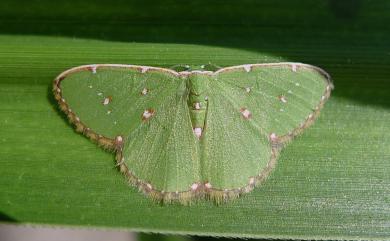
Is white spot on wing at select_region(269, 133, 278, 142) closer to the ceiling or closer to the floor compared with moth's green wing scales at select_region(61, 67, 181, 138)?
closer to the floor

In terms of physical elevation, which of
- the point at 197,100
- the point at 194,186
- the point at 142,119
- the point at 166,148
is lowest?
the point at 194,186

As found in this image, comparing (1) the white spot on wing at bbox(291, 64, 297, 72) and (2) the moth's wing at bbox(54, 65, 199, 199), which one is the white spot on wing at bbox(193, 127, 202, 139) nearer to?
(2) the moth's wing at bbox(54, 65, 199, 199)

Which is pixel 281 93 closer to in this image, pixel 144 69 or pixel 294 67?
pixel 294 67

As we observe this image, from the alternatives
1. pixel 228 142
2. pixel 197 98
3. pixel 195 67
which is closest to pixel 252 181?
pixel 228 142

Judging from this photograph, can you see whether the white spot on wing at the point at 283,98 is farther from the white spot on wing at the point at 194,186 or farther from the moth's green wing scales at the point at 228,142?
the white spot on wing at the point at 194,186

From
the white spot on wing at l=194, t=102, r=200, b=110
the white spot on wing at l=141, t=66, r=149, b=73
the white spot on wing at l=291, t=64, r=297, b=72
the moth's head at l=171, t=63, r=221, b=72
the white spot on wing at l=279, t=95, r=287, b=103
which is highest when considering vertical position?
the white spot on wing at l=291, t=64, r=297, b=72

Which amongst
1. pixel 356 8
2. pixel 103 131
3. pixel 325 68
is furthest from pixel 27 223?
pixel 356 8

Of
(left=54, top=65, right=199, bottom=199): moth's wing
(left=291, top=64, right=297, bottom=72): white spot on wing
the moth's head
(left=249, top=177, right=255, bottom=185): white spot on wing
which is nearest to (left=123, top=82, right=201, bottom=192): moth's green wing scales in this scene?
(left=54, top=65, right=199, bottom=199): moth's wing
